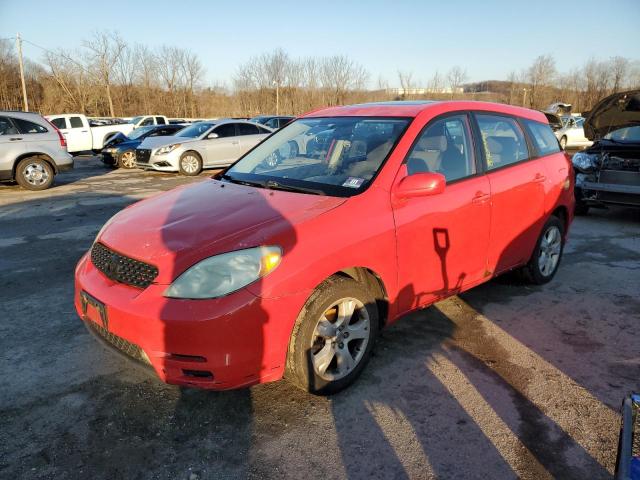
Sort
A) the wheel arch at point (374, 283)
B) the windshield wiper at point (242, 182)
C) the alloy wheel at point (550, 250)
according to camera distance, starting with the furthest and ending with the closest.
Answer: the alloy wheel at point (550, 250) → the windshield wiper at point (242, 182) → the wheel arch at point (374, 283)

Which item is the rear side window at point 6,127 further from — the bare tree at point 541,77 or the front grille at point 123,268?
the bare tree at point 541,77

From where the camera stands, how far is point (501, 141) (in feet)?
13.3

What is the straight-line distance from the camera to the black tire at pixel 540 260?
451 cm

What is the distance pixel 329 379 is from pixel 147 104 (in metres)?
54.1

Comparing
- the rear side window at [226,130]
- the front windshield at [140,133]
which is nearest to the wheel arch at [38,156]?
the rear side window at [226,130]

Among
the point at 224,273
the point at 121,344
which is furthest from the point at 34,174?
the point at 224,273

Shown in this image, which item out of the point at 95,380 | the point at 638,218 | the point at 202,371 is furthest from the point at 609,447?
the point at 638,218

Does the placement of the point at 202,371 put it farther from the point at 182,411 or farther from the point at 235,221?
the point at 235,221

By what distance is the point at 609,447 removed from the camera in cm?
244

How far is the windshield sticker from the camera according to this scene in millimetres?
3055

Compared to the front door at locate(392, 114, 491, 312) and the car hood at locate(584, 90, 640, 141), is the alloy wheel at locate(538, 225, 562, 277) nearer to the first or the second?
the front door at locate(392, 114, 491, 312)

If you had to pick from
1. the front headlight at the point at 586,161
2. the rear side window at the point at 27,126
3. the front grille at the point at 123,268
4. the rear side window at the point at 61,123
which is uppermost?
the rear side window at the point at 61,123

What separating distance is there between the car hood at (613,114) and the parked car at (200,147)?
8799 mm

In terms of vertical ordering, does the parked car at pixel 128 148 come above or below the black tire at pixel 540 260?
above
